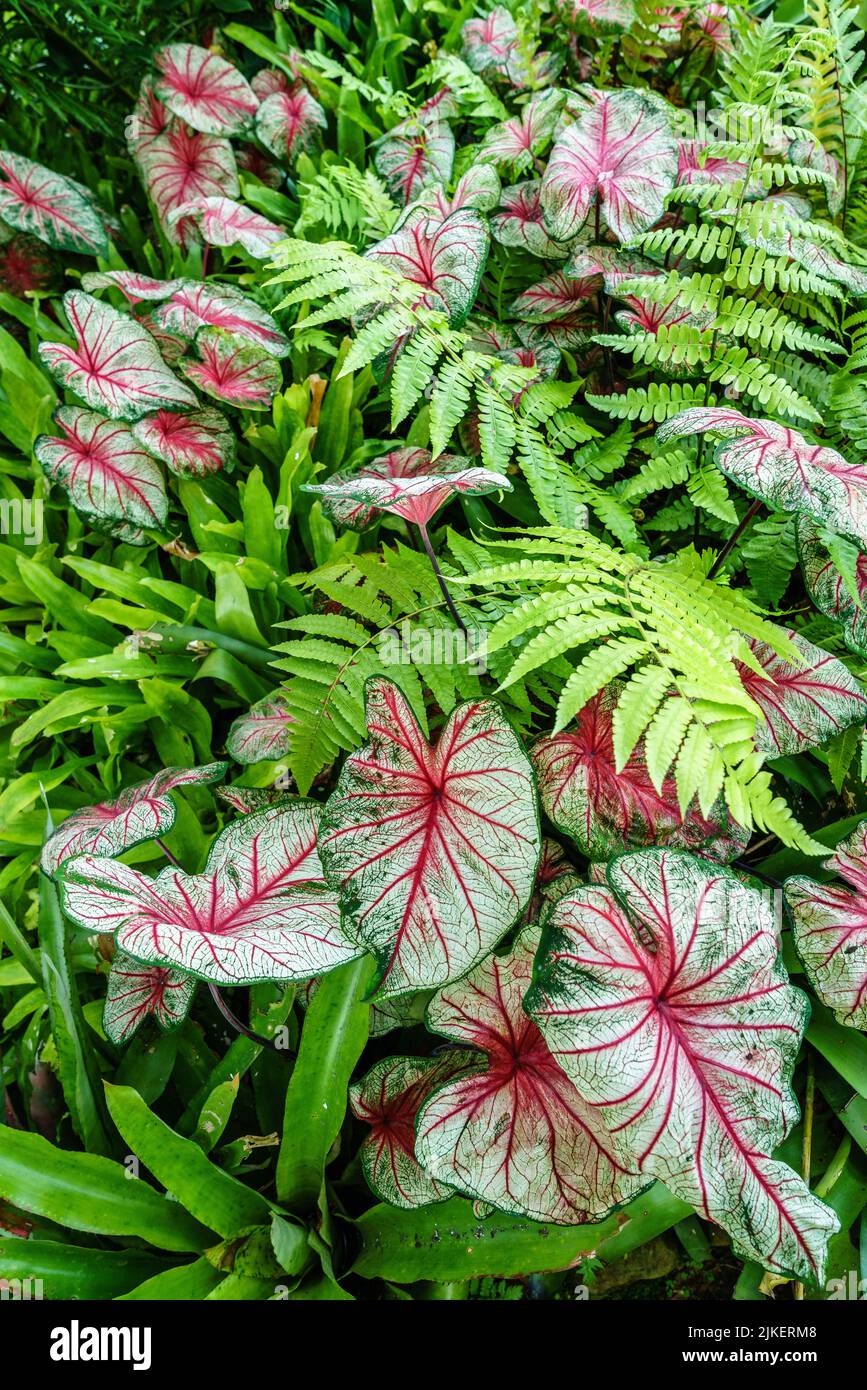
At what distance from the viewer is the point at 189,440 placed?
185 cm

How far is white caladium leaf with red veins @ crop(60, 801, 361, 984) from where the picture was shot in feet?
3.30

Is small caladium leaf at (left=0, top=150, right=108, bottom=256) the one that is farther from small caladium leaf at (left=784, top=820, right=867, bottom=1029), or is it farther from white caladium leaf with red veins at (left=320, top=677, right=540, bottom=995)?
small caladium leaf at (left=784, top=820, right=867, bottom=1029)

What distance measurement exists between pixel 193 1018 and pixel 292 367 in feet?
4.96

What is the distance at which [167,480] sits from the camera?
1.95m

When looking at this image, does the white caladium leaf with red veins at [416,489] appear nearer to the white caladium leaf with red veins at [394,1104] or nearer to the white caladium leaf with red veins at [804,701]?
the white caladium leaf with red veins at [804,701]

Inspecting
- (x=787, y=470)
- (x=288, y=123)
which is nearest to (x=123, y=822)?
(x=787, y=470)

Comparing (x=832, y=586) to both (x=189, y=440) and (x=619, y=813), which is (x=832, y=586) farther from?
(x=189, y=440)

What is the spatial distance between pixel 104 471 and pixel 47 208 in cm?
85

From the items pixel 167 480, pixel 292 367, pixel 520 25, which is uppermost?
pixel 520 25

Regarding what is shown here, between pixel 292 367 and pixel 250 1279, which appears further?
pixel 292 367

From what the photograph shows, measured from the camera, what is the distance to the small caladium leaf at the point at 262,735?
4.74 ft

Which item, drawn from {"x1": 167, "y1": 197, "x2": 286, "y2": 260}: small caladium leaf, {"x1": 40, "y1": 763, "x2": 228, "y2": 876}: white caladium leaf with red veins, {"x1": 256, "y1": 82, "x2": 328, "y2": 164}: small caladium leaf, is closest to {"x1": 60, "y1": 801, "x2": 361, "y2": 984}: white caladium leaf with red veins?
{"x1": 40, "y1": 763, "x2": 228, "y2": 876}: white caladium leaf with red veins
